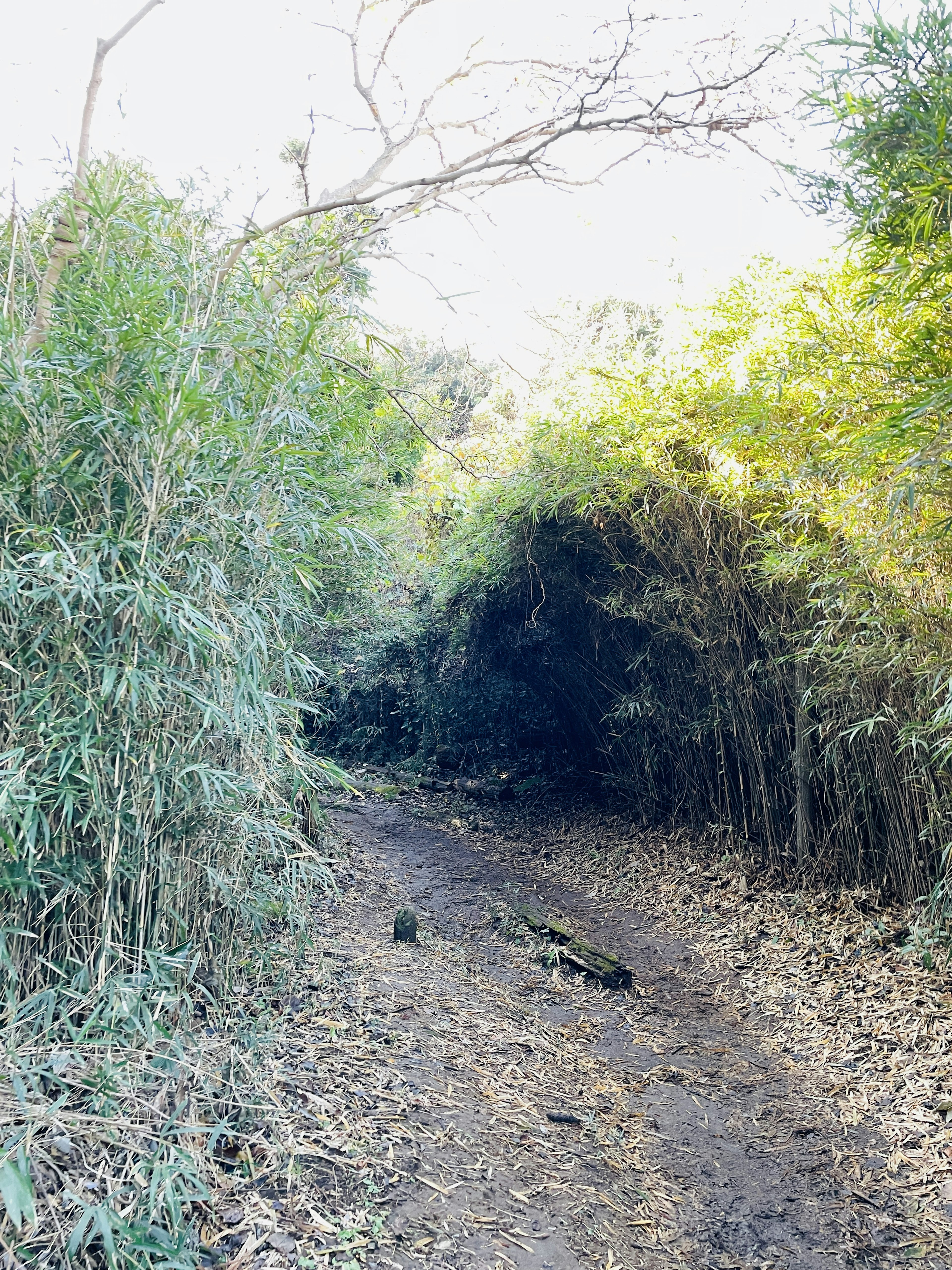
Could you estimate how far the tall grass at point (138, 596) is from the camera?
72.6 inches

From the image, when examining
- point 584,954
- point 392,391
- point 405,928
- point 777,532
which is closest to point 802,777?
point 777,532

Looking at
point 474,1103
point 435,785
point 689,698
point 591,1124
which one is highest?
point 689,698

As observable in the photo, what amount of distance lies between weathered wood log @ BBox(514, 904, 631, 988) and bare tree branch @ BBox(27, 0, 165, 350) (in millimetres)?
3424

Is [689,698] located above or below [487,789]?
above

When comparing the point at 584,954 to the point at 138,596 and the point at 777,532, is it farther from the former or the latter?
the point at 138,596

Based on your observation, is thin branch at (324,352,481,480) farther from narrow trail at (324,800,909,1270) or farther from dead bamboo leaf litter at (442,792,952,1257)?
dead bamboo leaf litter at (442,792,952,1257)

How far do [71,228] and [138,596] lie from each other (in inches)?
39.0

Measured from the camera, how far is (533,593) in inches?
250

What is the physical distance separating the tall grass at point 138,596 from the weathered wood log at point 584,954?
2.08 metres

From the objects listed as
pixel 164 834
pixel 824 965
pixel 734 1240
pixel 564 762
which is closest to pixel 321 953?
pixel 164 834

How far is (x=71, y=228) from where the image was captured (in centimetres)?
206

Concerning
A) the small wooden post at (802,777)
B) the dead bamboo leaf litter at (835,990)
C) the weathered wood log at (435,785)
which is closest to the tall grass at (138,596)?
the dead bamboo leaf litter at (835,990)

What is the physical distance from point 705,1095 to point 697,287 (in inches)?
141

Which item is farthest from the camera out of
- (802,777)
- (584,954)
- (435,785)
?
(435,785)
